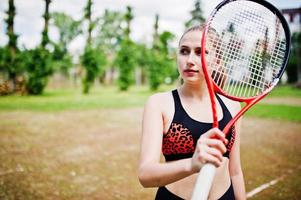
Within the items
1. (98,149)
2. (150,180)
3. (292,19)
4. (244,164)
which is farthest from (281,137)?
(292,19)

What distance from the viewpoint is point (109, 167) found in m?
6.27

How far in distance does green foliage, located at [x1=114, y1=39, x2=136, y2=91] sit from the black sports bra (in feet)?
95.0

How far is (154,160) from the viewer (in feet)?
5.14

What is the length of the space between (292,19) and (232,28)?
60581 mm

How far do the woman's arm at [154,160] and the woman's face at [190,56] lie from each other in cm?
Answer: 25

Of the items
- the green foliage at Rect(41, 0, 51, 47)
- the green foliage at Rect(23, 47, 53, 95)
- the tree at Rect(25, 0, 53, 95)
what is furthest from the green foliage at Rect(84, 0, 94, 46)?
the green foliage at Rect(23, 47, 53, 95)

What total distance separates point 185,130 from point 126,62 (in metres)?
29.2

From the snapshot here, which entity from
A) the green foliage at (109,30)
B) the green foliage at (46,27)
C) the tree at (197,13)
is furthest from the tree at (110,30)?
the green foliage at (46,27)

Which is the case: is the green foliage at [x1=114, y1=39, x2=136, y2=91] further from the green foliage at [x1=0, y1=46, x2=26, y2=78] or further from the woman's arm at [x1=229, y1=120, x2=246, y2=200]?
the woman's arm at [x1=229, y1=120, x2=246, y2=200]

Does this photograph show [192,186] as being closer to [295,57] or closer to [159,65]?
[159,65]

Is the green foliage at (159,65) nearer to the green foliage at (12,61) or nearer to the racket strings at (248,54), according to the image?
the green foliage at (12,61)

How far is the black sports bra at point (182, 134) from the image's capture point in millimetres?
1746

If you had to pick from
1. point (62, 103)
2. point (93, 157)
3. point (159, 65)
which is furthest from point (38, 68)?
point (93, 157)

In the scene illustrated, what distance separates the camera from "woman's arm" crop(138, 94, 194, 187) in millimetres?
1392
